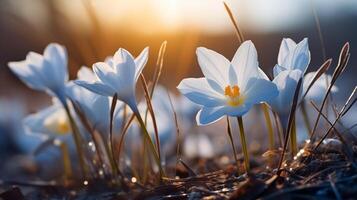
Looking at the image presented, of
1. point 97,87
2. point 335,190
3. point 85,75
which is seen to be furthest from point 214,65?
point 85,75

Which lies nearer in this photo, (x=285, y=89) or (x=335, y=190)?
(x=335, y=190)

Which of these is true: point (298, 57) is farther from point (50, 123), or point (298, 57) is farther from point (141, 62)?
point (50, 123)

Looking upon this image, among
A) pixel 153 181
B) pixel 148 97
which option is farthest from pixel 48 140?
pixel 148 97

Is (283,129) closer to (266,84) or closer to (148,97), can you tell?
(266,84)

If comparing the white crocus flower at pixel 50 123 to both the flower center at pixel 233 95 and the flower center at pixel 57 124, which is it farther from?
the flower center at pixel 233 95

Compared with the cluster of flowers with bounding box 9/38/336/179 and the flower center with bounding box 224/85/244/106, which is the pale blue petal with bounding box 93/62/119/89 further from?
the flower center with bounding box 224/85/244/106

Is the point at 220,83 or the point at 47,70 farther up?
the point at 47,70

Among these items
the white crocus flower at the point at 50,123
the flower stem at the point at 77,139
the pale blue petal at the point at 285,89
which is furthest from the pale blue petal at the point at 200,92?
the white crocus flower at the point at 50,123

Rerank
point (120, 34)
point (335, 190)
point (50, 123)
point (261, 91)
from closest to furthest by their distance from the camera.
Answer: point (335, 190) < point (261, 91) < point (50, 123) < point (120, 34)
